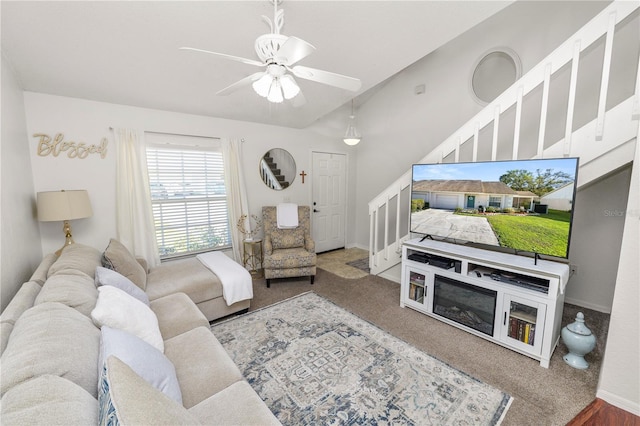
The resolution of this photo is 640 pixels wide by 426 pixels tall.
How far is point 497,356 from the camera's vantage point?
213cm

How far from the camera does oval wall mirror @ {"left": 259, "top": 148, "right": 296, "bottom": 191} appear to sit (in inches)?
169

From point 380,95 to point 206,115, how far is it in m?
3.04

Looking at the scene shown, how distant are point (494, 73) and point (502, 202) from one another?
217 cm

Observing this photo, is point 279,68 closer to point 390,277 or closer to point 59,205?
point 59,205

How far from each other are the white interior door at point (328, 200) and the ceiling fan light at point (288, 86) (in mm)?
3215

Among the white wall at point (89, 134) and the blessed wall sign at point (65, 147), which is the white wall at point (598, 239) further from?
the blessed wall sign at point (65, 147)

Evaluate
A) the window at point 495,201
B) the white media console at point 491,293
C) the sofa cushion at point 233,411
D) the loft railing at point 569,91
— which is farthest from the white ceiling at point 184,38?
the sofa cushion at point 233,411

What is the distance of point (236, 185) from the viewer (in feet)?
12.7

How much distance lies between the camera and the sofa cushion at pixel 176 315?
1.81 metres

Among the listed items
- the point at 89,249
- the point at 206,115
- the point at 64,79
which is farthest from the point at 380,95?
the point at 89,249

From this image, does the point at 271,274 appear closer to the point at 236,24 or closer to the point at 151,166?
the point at 151,166

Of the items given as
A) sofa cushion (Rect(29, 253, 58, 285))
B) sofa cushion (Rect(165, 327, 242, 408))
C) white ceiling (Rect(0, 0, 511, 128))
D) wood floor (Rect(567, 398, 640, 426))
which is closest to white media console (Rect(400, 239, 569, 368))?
wood floor (Rect(567, 398, 640, 426))

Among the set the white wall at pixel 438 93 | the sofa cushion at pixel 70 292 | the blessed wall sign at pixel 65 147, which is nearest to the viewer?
the sofa cushion at pixel 70 292

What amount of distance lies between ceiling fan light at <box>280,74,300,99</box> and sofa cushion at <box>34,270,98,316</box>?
5.37 feet
